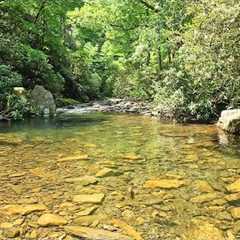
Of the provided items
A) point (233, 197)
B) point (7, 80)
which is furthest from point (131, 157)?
point (7, 80)

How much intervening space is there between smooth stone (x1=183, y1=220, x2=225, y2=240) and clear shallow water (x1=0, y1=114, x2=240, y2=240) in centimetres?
2

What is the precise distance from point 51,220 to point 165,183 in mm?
1820

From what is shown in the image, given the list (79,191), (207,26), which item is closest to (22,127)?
(207,26)

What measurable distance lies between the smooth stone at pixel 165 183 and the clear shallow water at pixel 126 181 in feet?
0.04

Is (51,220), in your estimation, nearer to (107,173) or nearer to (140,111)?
(107,173)

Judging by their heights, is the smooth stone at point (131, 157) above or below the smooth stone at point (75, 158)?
below

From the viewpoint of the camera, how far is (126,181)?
210 inches

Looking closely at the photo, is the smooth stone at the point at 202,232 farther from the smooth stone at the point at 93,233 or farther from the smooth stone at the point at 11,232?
the smooth stone at the point at 11,232

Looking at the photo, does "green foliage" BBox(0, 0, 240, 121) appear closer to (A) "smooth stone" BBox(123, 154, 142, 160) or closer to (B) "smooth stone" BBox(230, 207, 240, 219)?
(A) "smooth stone" BBox(123, 154, 142, 160)

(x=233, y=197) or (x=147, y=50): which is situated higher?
(x=147, y=50)

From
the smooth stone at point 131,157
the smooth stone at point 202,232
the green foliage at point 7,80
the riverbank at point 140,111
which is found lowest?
the riverbank at point 140,111

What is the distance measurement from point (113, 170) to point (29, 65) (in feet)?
41.0

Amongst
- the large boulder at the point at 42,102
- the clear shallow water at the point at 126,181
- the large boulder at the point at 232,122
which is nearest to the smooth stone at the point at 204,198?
the clear shallow water at the point at 126,181

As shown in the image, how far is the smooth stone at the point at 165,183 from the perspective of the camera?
5.08 metres
